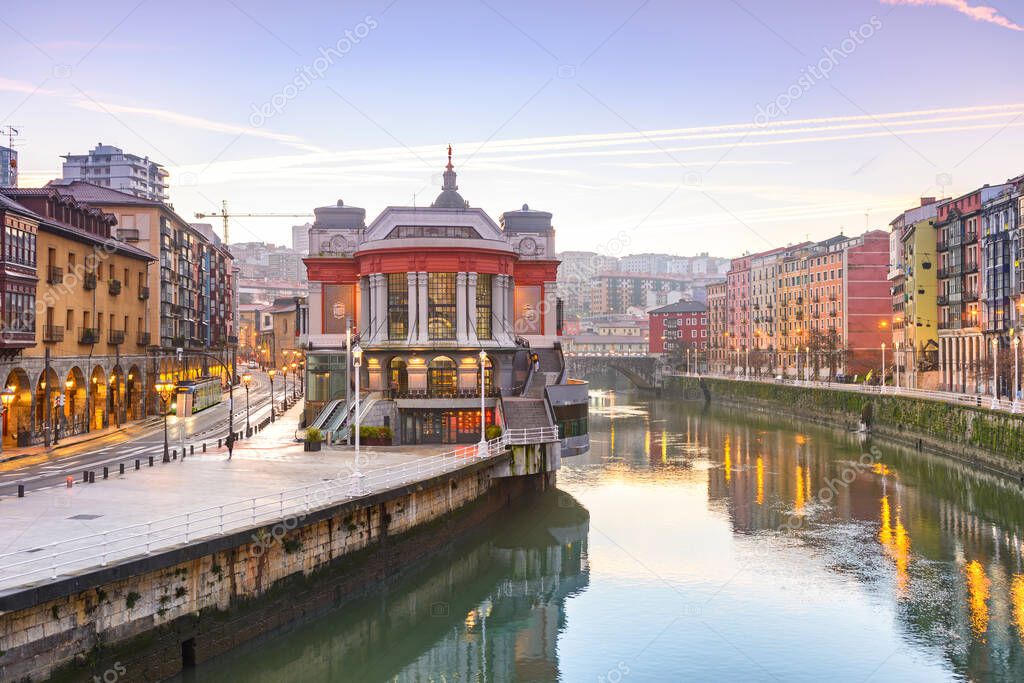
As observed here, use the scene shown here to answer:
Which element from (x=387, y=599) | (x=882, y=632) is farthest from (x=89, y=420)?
(x=882, y=632)

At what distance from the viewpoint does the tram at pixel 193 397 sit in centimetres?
9756

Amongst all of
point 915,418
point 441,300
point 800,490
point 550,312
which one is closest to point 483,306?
point 441,300

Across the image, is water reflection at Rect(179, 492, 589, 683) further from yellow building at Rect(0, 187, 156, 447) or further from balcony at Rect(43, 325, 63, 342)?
balcony at Rect(43, 325, 63, 342)

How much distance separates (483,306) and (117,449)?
27.7 meters

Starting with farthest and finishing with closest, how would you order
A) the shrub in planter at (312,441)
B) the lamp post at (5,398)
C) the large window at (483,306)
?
the large window at (483,306) < the lamp post at (5,398) < the shrub in planter at (312,441)

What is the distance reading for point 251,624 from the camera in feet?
108

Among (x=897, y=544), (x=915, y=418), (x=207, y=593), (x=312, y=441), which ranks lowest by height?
(x=897, y=544)

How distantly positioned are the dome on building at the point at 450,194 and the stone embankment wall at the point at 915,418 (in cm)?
4914

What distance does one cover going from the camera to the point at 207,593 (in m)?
30.8

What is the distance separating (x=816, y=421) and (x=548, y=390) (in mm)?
72682

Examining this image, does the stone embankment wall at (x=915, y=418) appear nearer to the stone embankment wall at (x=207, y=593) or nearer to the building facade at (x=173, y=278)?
the stone embankment wall at (x=207, y=593)

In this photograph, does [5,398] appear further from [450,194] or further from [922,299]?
[922,299]

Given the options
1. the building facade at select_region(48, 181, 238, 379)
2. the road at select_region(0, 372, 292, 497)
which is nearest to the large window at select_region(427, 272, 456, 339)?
the road at select_region(0, 372, 292, 497)

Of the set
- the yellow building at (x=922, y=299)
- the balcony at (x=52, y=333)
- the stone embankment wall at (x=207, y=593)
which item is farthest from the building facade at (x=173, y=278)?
the yellow building at (x=922, y=299)
